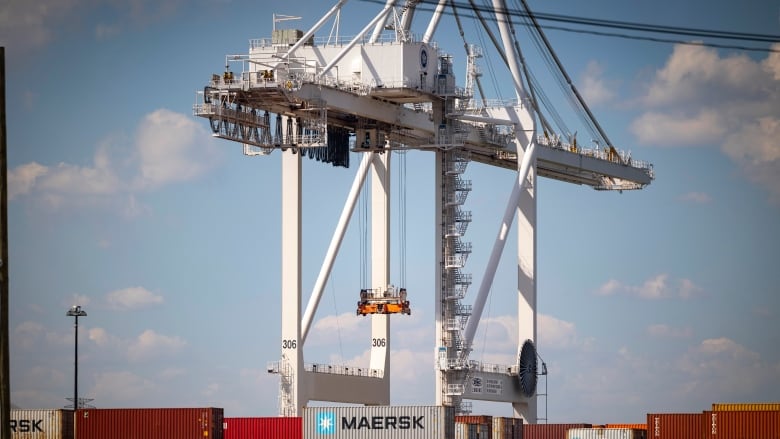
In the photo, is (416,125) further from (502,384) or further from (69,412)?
(69,412)

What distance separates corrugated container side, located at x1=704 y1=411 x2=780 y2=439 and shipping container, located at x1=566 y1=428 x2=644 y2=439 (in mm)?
2566

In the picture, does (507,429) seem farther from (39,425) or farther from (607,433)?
(39,425)

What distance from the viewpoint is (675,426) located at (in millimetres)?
62812

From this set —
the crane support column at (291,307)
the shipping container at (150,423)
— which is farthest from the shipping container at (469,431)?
the crane support column at (291,307)

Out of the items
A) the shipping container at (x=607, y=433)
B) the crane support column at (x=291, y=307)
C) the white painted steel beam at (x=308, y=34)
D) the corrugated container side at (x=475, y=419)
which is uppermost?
the white painted steel beam at (x=308, y=34)

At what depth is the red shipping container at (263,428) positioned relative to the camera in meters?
59.1

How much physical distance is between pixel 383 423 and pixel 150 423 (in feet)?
26.9

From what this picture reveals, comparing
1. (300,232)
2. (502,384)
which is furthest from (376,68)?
(502,384)

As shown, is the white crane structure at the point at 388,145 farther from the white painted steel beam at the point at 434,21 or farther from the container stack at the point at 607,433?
the container stack at the point at 607,433

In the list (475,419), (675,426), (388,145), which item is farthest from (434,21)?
(675,426)

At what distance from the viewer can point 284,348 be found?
7288 centimetres

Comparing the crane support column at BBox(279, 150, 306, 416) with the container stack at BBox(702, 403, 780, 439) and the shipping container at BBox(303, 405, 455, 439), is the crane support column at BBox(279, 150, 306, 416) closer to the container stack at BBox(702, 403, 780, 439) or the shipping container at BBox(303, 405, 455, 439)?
the shipping container at BBox(303, 405, 455, 439)

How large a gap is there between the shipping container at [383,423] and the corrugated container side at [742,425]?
9586 mm

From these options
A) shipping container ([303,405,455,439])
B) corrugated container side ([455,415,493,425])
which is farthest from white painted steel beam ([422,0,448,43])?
shipping container ([303,405,455,439])
